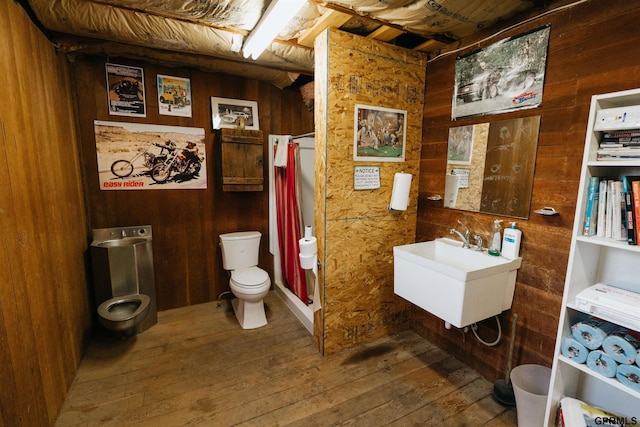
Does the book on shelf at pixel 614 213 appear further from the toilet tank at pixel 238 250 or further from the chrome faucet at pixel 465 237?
the toilet tank at pixel 238 250

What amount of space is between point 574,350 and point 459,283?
0.55m

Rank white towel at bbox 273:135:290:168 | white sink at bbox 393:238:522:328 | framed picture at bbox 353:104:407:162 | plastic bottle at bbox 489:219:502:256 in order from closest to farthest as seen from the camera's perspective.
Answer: white sink at bbox 393:238:522:328 → plastic bottle at bbox 489:219:502:256 → framed picture at bbox 353:104:407:162 → white towel at bbox 273:135:290:168

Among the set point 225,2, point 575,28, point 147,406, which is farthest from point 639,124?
point 147,406

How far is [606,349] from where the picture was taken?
1.25 metres

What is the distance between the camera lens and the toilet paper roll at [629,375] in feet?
3.83

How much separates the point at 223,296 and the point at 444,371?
2251mm

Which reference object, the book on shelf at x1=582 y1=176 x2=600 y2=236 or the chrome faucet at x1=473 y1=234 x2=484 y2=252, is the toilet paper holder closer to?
the chrome faucet at x1=473 y1=234 x2=484 y2=252

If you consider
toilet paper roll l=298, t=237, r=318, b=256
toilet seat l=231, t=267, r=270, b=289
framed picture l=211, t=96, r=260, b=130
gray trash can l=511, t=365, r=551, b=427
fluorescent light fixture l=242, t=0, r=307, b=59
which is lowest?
gray trash can l=511, t=365, r=551, b=427

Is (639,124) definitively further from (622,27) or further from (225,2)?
(225,2)

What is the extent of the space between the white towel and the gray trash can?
2.33m

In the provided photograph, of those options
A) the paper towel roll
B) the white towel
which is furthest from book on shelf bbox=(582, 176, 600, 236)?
the white towel

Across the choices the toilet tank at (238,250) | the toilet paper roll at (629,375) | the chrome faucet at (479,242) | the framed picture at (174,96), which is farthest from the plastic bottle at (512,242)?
the framed picture at (174,96)

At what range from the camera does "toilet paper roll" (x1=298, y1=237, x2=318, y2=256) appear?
221 cm

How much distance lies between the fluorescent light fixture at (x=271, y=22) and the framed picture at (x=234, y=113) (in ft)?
2.79
